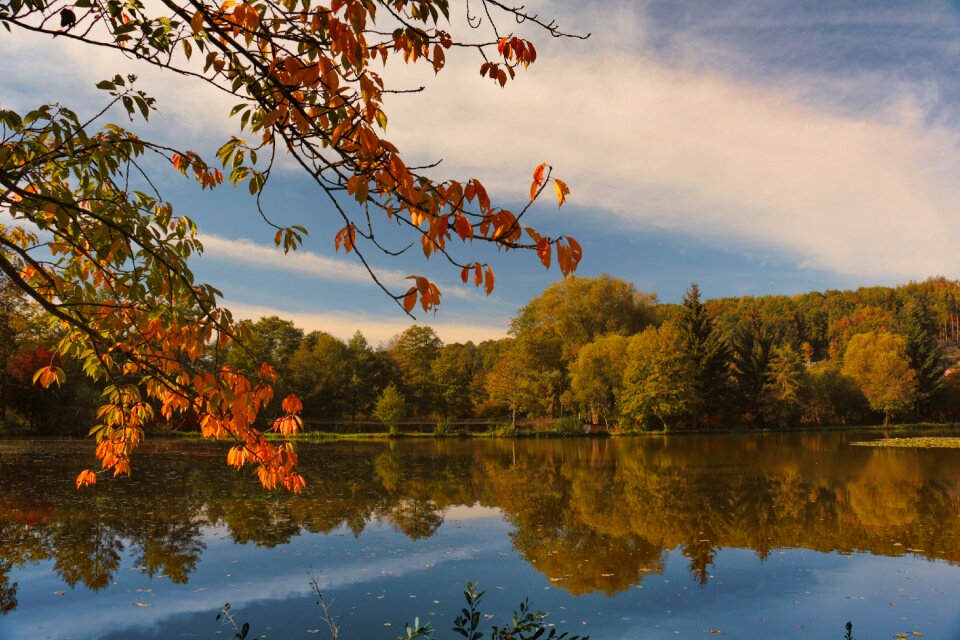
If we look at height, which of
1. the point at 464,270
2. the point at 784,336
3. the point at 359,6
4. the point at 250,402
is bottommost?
the point at 250,402

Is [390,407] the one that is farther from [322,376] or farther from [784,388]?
[784,388]

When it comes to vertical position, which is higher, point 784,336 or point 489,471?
point 784,336

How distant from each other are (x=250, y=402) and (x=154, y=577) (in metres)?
6.14

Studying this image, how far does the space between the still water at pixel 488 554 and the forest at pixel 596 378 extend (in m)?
23.1

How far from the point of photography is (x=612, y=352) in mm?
40906

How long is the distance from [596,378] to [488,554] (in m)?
32.6

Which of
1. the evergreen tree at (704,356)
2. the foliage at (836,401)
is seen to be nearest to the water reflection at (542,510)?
the evergreen tree at (704,356)

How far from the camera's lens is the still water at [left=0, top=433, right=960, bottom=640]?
241 inches

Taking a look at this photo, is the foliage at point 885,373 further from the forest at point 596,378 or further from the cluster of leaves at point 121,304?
the cluster of leaves at point 121,304

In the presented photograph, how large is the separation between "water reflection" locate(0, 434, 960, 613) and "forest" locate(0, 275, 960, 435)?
18.7 m

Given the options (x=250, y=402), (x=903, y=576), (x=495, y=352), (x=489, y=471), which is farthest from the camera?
(x=495, y=352)

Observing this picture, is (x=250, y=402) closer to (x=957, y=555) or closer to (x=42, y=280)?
(x=42, y=280)

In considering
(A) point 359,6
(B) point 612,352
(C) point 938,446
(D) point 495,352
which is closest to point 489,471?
(A) point 359,6

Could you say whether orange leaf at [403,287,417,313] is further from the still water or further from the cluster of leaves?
Answer: the still water
